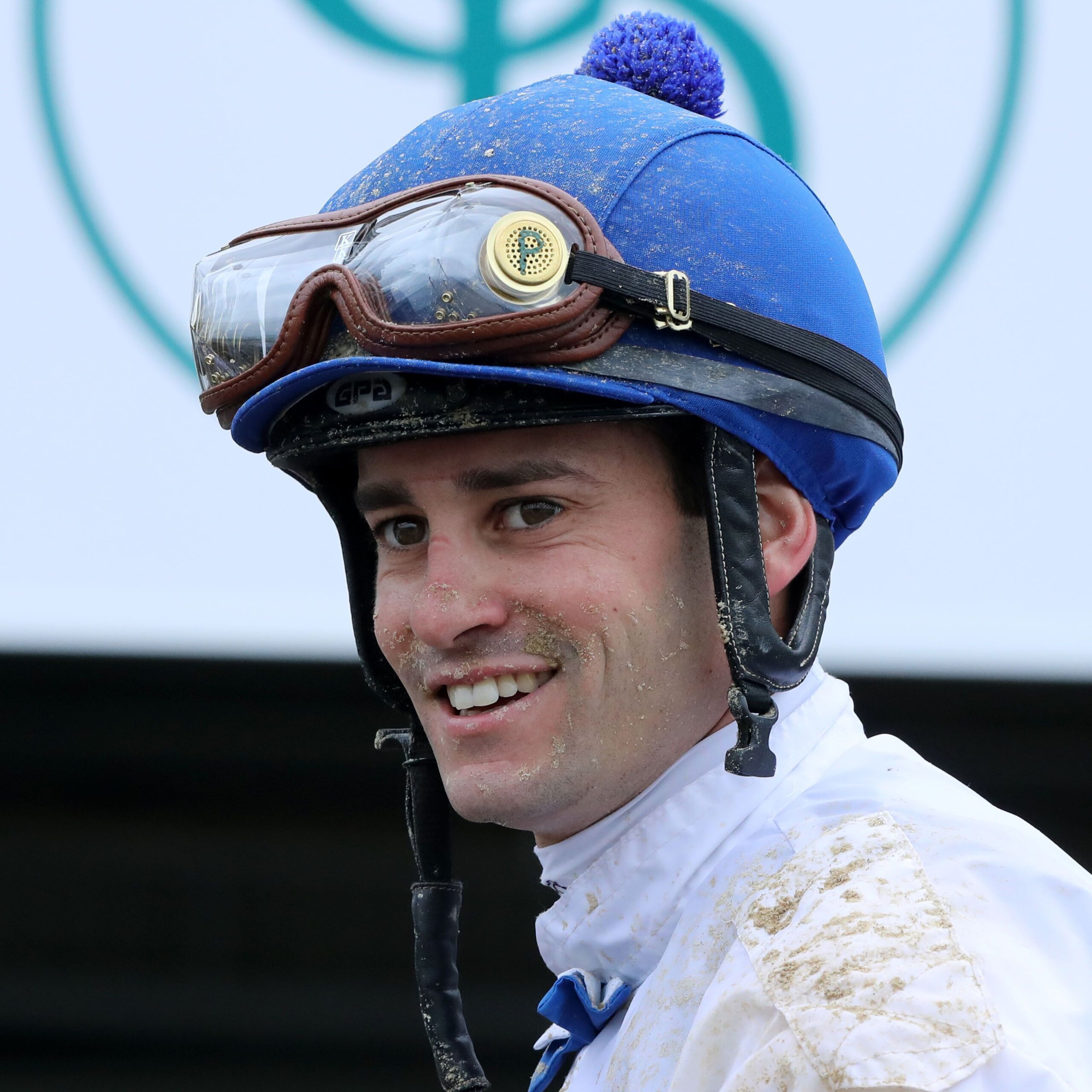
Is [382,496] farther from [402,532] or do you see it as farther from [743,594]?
[743,594]

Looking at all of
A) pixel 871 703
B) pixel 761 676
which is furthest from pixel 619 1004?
pixel 871 703

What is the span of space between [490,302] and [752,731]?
502 mm

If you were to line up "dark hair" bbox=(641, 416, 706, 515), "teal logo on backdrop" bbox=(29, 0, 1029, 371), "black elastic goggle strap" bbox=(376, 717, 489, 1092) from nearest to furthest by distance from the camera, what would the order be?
"dark hair" bbox=(641, 416, 706, 515) < "black elastic goggle strap" bbox=(376, 717, 489, 1092) < "teal logo on backdrop" bbox=(29, 0, 1029, 371)

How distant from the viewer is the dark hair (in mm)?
1504

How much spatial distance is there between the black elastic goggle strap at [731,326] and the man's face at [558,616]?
135 mm

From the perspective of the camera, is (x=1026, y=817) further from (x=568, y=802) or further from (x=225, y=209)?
(x=225, y=209)

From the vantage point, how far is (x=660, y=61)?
5.62ft

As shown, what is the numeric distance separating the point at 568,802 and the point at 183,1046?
71.1 inches

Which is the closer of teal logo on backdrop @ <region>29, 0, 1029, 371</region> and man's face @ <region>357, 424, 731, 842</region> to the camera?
man's face @ <region>357, 424, 731, 842</region>

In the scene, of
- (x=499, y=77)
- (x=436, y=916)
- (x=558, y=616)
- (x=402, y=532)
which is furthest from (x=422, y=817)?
(x=499, y=77)

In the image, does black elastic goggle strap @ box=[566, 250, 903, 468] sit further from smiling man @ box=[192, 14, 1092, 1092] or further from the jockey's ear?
the jockey's ear

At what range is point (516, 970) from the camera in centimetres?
297

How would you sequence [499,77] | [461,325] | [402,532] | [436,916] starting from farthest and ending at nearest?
[499,77], [436,916], [402,532], [461,325]

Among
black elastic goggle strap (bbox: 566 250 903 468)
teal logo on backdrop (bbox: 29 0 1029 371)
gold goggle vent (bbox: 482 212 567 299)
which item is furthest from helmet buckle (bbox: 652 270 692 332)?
teal logo on backdrop (bbox: 29 0 1029 371)
